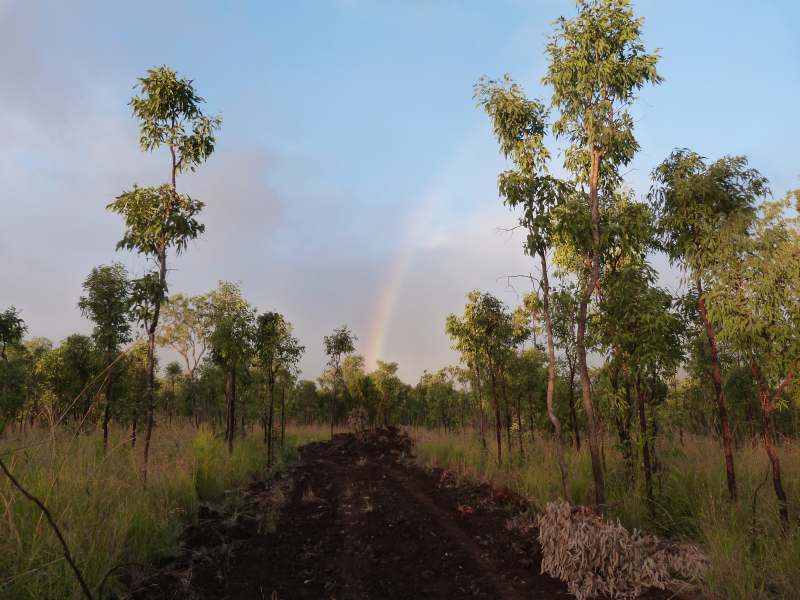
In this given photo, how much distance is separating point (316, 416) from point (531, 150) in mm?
61085

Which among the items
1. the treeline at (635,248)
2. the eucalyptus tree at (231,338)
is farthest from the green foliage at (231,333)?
the treeline at (635,248)

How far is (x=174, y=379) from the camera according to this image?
206 ft

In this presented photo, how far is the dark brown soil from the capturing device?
6098 millimetres

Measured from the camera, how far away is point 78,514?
5340 mm

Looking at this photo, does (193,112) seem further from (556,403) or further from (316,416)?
(316,416)

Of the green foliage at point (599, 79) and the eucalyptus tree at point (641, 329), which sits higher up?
the green foliage at point (599, 79)

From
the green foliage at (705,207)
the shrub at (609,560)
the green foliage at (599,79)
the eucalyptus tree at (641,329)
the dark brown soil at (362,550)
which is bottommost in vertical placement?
the dark brown soil at (362,550)

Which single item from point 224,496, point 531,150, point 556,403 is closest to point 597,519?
point 531,150

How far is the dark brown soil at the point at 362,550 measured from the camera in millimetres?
6098

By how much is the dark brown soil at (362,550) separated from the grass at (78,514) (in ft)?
1.63

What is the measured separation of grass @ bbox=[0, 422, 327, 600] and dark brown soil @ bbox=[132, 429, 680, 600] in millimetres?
498

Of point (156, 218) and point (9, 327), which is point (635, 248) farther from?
point (9, 327)

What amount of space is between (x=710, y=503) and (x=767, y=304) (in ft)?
12.0

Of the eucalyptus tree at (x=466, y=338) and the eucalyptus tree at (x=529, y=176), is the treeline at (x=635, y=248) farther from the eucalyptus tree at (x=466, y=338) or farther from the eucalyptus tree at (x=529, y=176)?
the eucalyptus tree at (x=466, y=338)
